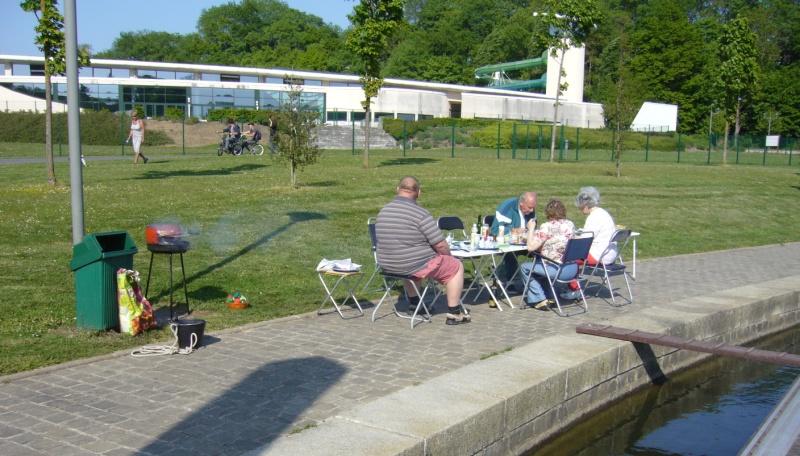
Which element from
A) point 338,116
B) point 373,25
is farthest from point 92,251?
point 338,116

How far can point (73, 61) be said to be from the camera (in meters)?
7.22

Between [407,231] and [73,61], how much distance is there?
350 cm

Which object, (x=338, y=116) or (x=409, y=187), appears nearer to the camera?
(x=409, y=187)

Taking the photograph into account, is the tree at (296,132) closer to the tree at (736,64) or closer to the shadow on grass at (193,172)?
the shadow on grass at (193,172)

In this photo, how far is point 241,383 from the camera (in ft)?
19.0

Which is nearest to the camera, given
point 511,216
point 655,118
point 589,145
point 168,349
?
point 168,349

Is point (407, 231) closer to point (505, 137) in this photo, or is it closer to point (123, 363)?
point (123, 363)

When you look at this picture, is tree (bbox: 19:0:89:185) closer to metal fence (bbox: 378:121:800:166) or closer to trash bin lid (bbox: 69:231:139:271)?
trash bin lid (bbox: 69:231:139:271)

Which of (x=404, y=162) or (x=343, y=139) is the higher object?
(x=343, y=139)

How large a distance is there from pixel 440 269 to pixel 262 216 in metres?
6.63

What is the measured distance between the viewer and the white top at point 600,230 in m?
9.58

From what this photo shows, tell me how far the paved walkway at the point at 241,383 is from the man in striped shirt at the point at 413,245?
53 centimetres

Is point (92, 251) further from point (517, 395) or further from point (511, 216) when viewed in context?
point (511, 216)

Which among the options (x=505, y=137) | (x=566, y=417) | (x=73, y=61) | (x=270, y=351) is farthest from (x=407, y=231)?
(x=505, y=137)
